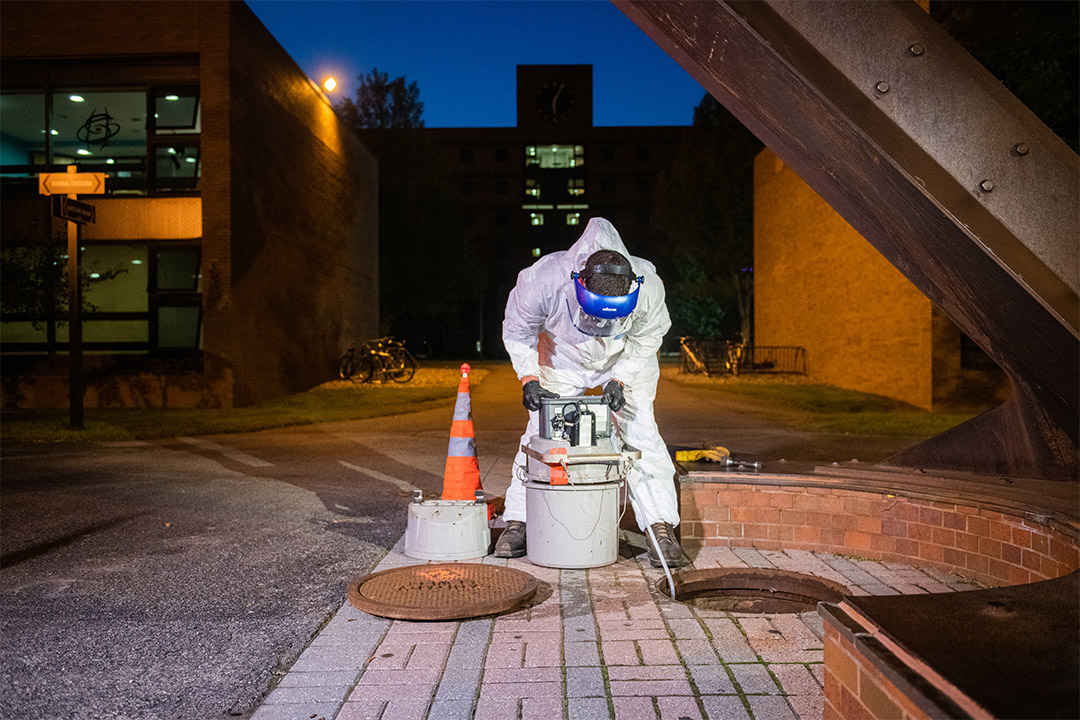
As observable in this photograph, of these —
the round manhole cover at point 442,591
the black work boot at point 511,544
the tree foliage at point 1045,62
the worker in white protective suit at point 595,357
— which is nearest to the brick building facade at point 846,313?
the tree foliage at point 1045,62

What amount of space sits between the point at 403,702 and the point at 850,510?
10.1ft

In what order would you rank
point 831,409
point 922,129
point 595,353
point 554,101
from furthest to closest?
point 554,101
point 831,409
point 595,353
point 922,129

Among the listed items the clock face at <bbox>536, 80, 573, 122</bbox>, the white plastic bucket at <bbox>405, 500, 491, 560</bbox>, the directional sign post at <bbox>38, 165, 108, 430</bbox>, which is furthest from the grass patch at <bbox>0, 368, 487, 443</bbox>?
the clock face at <bbox>536, 80, 573, 122</bbox>

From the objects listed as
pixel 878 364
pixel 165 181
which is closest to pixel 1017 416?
pixel 878 364

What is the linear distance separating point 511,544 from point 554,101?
60.0 m

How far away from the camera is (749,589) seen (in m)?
4.54

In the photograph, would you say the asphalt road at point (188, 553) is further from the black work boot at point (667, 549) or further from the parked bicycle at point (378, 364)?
the parked bicycle at point (378, 364)

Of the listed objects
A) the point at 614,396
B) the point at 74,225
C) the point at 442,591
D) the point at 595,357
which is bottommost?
the point at 442,591

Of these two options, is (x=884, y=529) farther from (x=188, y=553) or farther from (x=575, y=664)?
(x=188, y=553)

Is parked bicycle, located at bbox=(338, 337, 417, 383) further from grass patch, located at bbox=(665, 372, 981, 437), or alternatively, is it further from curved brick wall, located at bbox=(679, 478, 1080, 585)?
curved brick wall, located at bbox=(679, 478, 1080, 585)

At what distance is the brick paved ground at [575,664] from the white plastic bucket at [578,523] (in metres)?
0.24

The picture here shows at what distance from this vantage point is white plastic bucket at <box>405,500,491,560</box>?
16.0ft

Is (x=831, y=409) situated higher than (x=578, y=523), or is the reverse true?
(x=578, y=523)

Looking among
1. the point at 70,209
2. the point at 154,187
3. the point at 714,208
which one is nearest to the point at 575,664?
the point at 70,209
